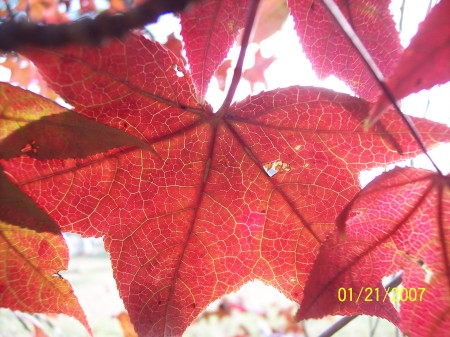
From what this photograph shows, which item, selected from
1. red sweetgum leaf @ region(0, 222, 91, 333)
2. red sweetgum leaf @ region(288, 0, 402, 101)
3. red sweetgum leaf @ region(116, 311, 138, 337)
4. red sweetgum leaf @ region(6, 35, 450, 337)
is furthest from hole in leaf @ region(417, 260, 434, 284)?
red sweetgum leaf @ region(116, 311, 138, 337)

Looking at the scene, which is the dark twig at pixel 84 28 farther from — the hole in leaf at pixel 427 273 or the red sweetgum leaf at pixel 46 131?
the hole in leaf at pixel 427 273

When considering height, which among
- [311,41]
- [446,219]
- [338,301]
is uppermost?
[311,41]

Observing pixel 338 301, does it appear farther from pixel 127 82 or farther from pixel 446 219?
pixel 127 82

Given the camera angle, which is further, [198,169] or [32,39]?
[198,169]

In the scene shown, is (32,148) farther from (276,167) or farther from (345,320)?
(345,320)

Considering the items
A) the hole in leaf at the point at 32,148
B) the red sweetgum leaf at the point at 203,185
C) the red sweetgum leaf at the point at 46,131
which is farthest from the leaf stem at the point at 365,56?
the hole in leaf at the point at 32,148

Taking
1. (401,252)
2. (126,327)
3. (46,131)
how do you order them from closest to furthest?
(46,131)
(401,252)
(126,327)

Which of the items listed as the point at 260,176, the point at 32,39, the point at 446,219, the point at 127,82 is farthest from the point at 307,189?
the point at 32,39

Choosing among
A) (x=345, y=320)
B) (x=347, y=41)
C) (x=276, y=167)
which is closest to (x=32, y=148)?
(x=276, y=167)
